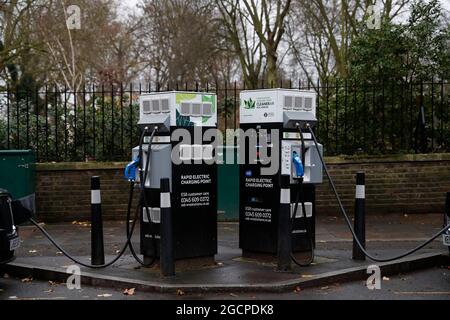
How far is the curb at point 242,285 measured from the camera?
Result: 7.01 m

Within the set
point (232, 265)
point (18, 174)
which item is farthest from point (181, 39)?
point (232, 265)

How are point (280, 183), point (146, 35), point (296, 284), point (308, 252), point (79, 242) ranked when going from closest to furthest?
point (296, 284), point (280, 183), point (308, 252), point (79, 242), point (146, 35)

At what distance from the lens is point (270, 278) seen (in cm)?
739

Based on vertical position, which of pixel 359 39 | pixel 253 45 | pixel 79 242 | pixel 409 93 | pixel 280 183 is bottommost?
pixel 79 242

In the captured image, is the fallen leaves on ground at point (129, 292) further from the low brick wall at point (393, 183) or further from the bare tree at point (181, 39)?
the bare tree at point (181, 39)

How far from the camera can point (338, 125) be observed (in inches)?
526

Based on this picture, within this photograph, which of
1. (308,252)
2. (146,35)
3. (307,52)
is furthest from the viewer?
(307,52)

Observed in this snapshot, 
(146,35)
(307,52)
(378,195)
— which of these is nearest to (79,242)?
(378,195)

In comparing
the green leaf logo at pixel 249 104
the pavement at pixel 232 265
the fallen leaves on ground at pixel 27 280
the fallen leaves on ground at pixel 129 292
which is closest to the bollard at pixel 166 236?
the pavement at pixel 232 265

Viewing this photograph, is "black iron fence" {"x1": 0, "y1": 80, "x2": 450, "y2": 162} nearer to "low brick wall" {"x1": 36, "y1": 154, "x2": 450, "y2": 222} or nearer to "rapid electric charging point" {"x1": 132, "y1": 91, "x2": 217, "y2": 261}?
"low brick wall" {"x1": 36, "y1": 154, "x2": 450, "y2": 222}

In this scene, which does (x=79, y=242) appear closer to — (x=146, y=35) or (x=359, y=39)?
(x=359, y=39)

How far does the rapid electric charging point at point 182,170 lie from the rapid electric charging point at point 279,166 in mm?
559

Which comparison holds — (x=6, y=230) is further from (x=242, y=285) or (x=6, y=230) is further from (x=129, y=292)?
(x=242, y=285)

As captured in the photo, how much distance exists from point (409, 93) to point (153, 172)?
7.41m
